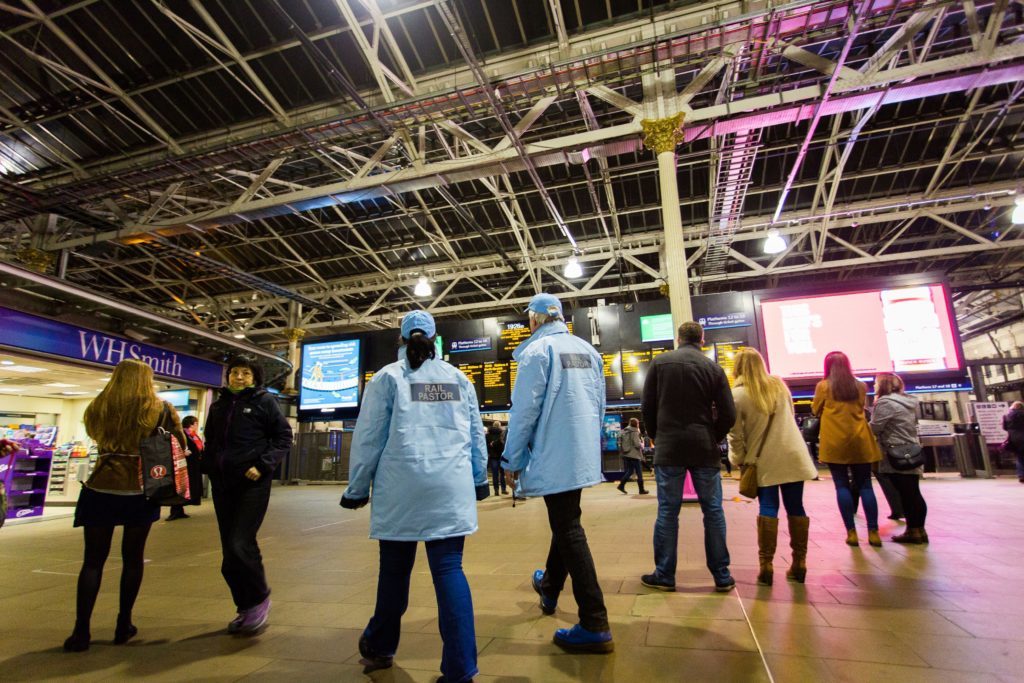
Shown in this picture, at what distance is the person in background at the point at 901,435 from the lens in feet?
14.5

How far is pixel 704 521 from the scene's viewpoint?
128 inches

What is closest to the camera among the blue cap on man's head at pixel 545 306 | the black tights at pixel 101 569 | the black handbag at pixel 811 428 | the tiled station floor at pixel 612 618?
the tiled station floor at pixel 612 618

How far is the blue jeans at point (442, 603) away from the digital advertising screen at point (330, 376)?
1470 centimetres

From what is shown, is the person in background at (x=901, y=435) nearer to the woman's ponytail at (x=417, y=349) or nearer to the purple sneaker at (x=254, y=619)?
the woman's ponytail at (x=417, y=349)

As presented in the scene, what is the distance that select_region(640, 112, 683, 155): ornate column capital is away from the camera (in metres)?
8.20

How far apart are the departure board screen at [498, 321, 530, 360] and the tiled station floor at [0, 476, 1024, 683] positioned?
1014cm

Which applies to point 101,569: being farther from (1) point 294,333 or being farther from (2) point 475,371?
(1) point 294,333

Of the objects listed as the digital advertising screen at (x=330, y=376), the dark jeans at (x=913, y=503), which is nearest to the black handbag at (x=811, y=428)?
the dark jeans at (x=913, y=503)

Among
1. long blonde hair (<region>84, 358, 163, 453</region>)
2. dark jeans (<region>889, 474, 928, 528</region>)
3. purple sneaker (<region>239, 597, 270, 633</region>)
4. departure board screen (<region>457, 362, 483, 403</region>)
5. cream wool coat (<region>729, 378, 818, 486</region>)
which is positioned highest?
departure board screen (<region>457, 362, 483, 403</region>)

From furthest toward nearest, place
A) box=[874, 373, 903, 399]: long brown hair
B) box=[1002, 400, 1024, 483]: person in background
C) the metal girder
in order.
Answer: box=[1002, 400, 1024, 483]: person in background
the metal girder
box=[874, 373, 903, 399]: long brown hair

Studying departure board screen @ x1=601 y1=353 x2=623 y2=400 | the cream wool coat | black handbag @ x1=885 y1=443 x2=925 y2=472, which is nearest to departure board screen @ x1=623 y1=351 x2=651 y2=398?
departure board screen @ x1=601 y1=353 x2=623 y2=400

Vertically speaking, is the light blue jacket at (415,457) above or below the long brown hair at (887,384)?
below

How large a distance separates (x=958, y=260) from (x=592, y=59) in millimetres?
18056

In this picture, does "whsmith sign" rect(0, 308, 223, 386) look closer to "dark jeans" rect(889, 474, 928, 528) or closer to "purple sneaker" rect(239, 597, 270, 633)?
"purple sneaker" rect(239, 597, 270, 633)
